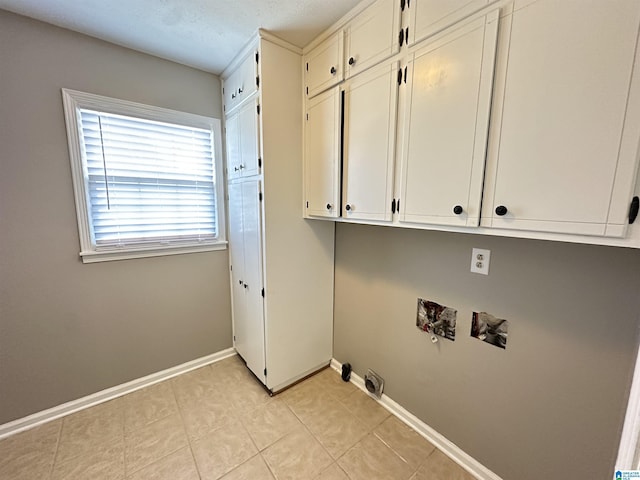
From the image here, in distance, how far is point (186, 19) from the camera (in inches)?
59.6

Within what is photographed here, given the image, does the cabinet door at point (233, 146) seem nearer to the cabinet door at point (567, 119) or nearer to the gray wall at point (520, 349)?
the gray wall at point (520, 349)

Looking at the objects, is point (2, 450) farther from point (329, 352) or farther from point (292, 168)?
point (292, 168)

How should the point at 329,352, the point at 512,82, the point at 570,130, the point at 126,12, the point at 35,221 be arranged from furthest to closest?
the point at 329,352 → the point at 35,221 → the point at 126,12 → the point at 512,82 → the point at 570,130

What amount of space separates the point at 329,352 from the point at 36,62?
2.89 metres

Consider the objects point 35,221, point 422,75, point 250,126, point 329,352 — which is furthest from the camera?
point 329,352

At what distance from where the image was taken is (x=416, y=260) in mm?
1615

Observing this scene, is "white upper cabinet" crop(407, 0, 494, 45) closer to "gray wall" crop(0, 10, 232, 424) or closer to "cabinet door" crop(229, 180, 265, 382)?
"cabinet door" crop(229, 180, 265, 382)

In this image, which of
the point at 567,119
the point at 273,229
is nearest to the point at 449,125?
the point at 567,119

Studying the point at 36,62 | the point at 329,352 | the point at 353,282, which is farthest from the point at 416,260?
the point at 36,62

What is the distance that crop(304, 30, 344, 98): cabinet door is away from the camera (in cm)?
153

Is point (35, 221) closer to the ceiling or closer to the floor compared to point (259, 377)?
closer to the ceiling

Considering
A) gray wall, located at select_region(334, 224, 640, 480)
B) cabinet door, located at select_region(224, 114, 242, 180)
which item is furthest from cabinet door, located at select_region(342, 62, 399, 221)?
cabinet door, located at select_region(224, 114, 242, 180)

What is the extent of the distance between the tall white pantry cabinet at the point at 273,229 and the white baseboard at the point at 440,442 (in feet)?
2.24

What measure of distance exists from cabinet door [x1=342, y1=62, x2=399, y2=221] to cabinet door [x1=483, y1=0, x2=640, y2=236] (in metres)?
0.49
